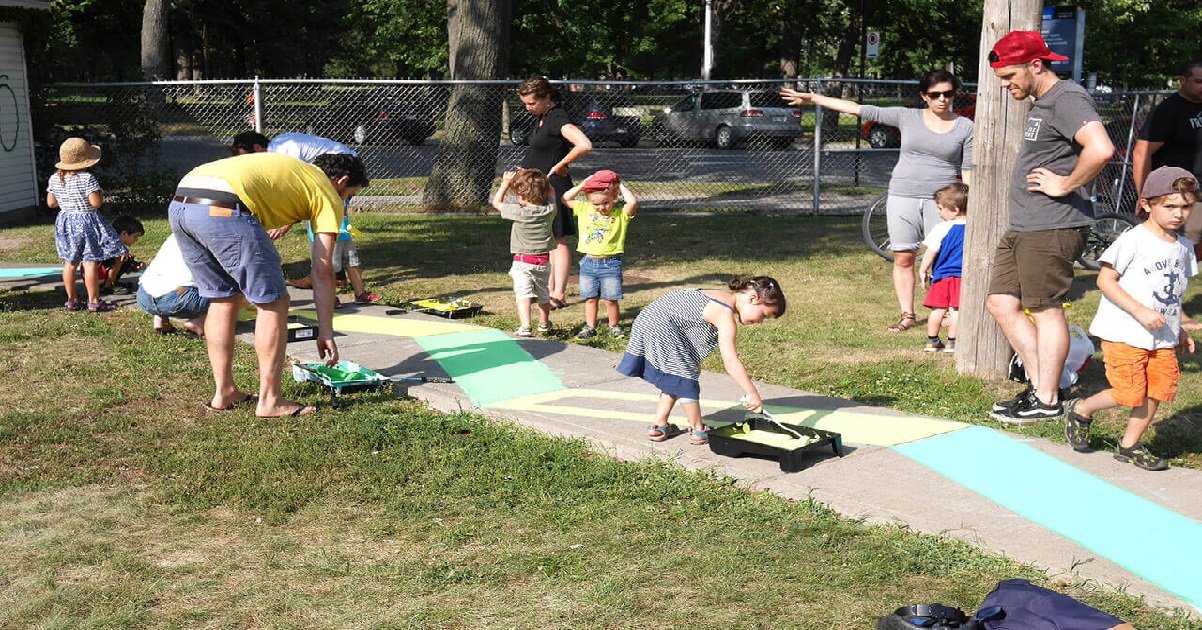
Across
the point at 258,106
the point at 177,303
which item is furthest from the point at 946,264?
the point at 258,106

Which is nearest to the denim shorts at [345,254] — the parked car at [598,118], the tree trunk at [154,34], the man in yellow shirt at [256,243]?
the man in yellow shirt at [256,243]

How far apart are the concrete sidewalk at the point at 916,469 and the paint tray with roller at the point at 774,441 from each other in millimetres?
66

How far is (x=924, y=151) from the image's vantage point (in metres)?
8.61

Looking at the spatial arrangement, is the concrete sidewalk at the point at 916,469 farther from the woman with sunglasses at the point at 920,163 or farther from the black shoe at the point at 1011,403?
the woman with sunglasses at the point at 920,163

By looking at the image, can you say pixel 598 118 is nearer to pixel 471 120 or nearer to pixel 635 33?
pixel 471 120

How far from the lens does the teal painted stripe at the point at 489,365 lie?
7.11 meters

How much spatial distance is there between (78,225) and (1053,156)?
7198mm

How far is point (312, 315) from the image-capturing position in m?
9.45

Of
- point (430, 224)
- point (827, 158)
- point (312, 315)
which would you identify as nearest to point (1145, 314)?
point (312, 315)

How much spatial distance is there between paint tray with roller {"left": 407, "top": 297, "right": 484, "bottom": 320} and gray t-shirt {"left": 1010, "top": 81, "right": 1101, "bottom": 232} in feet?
14.8

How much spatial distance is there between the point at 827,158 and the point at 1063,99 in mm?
13516

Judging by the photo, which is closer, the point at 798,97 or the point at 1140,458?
the point at 1140,458

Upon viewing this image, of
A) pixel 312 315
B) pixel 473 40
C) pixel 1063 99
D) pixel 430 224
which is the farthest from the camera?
pixel 473 40

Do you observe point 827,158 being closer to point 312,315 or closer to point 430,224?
point 430,224
